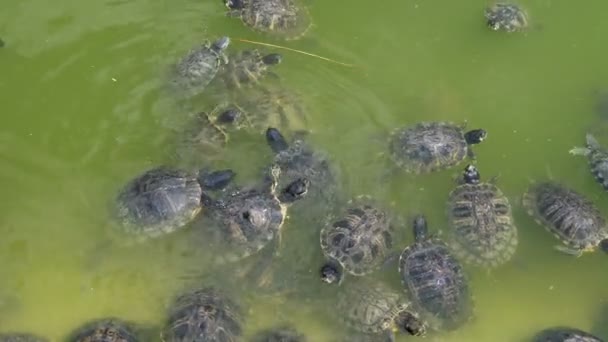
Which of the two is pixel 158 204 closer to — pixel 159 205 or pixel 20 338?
pixel 159 205

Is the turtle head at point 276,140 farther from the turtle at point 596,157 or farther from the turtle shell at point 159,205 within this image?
the turtle at point 596,157

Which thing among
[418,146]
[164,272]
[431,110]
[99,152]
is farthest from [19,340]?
[431,110]

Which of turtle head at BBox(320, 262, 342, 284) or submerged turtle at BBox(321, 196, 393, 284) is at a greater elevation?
submerged turtle at BBox(321, 196, 393, 284)

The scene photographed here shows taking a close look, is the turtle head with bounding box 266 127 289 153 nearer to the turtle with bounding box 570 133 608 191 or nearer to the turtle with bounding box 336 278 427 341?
the turtle with bounding box 336 278 427 341

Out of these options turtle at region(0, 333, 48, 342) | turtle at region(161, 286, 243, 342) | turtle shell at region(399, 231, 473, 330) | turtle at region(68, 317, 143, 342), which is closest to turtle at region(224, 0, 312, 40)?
turtle shell at region(399, 231, 473, 330)

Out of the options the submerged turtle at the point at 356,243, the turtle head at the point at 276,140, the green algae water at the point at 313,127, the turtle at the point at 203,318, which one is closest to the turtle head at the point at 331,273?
the submerged turtle at the point at 356,243

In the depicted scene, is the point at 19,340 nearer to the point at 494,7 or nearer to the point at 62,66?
the point at 62,66

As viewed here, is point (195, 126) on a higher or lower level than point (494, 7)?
lower
